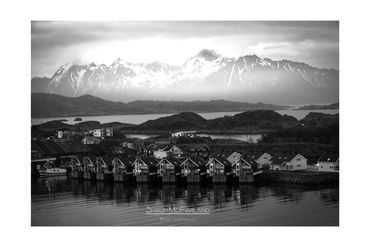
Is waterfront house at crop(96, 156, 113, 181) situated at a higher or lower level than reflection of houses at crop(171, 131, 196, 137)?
lower

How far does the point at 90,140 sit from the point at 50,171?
1.47 metres

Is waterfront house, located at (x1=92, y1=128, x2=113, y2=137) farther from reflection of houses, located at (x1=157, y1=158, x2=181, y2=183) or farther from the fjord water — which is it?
reflection of houses, located at (x1=157, y1=158, x2=181, y2=183)

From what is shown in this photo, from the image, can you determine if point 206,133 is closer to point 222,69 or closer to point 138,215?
point 222,69

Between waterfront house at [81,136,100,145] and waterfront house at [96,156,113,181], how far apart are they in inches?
34.3

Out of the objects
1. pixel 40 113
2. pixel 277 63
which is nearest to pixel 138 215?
pixel 40 113

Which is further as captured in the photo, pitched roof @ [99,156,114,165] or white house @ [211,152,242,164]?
pitched roof @ [99,156,114,165]

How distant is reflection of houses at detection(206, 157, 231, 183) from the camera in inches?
520

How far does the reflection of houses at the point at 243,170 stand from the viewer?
1330 cm

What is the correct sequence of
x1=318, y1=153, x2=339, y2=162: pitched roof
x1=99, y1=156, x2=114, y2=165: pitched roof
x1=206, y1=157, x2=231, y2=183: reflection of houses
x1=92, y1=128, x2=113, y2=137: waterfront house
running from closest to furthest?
x1=318, y1=153, x2=339, y2=162: pitched roof → x1=92, y1=128, x2=113, y2=137: waterfront house → x1=206, y1=157, x2=231, y2=183: reflection of houses → x1=99, y1=156, x2=114, y2=165: pitched roof

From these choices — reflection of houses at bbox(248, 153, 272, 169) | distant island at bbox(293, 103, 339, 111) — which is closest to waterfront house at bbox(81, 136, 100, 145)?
reflection of houses at bbox(248, 153, 272, 169)

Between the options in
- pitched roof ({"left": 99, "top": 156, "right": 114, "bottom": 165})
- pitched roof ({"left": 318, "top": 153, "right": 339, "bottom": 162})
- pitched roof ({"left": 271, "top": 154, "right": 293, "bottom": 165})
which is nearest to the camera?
pitched roof ({"left": 318, "top": 153, "right": 339, "bottom": 162})

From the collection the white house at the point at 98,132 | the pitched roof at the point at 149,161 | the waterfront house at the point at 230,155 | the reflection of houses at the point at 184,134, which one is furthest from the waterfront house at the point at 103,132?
the waterfront house at the point at 230,155

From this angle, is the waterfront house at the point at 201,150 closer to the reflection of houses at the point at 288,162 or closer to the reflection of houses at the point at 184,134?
the reflection of houses at the point at 184,134

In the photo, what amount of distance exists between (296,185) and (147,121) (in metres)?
3.95
